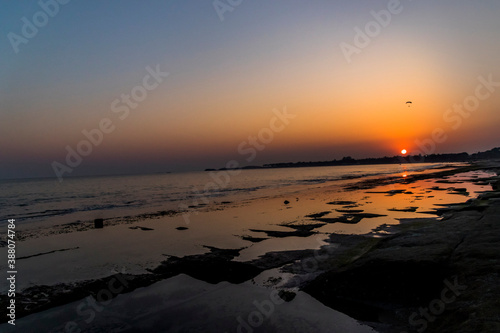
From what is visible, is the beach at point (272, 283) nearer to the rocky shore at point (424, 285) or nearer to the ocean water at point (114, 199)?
the rocky shore at point (424, 285)

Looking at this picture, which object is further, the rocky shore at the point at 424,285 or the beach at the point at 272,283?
the beach at the point at 272,283

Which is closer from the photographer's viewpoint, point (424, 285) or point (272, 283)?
point (424, 285)

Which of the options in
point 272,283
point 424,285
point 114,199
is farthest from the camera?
point 114,199

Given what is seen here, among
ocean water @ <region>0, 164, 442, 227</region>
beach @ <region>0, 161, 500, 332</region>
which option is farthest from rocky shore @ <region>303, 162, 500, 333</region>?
ocean water @ <region>0, 164, 442, 227</region>

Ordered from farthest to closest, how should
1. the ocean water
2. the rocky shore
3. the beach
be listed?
the ocean water
the beach
the rocky shore

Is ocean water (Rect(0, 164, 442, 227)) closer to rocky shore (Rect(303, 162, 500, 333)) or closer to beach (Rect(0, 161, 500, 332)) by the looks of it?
beach (Rect(0, 161, 500, 332))

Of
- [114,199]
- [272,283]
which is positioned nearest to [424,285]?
[272,283]

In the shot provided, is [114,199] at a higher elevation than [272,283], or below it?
higher

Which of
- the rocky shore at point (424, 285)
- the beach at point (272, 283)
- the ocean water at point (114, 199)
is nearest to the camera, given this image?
the rocky shore at point (424, 285)

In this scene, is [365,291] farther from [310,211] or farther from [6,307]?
[310,211]

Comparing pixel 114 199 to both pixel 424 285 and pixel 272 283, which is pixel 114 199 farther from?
pixel 424 285

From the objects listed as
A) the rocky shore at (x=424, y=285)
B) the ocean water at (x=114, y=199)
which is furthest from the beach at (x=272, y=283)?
the ocean water at (x=114, y=199)

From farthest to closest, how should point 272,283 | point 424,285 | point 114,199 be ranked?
point 114,199 < point 272,283 < point 424,285

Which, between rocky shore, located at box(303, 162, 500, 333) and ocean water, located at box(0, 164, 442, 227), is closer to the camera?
rocky shore, located at box(303, 162, 500, 333)
